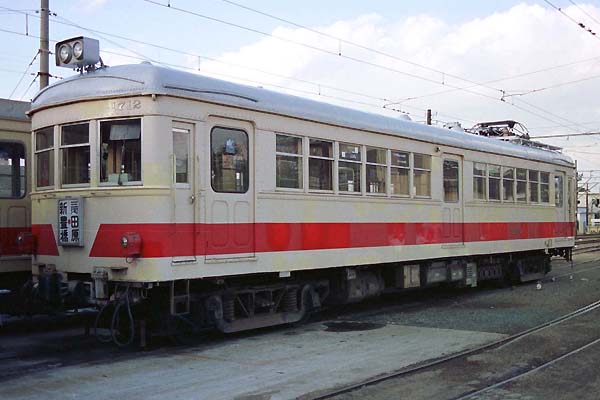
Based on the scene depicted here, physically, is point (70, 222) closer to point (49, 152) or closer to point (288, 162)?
point (49, 152)

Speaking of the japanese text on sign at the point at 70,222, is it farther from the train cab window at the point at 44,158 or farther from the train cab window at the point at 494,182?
the train cab window at the point at 494,182

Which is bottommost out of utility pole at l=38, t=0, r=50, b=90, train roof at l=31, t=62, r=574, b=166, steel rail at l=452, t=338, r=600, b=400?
steel rail at l=452, t=338, r=600, b=400

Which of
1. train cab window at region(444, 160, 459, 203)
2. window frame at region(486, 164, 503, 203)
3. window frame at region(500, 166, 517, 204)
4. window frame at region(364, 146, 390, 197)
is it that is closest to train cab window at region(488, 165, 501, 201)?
window frame at region(486, 164, 503, 203)

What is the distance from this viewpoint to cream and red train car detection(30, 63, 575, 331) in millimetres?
8758

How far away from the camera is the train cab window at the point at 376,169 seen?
12078 millimetres

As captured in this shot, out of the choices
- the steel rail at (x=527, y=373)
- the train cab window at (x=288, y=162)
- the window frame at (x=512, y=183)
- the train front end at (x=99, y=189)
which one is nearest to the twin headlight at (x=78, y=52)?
the train front end at (x=99, y=189)

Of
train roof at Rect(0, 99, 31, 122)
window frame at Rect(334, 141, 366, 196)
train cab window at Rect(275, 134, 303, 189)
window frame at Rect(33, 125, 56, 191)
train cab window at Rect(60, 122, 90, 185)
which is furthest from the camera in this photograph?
window frame at Rect(334, 141, 366, 196)

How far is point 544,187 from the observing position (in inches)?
743

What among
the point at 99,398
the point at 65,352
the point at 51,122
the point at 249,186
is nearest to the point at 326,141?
the point at 249,186

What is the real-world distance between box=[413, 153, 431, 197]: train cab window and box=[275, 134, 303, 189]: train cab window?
3491 millimetres

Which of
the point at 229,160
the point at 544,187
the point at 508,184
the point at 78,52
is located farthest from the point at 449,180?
the point at 78,52

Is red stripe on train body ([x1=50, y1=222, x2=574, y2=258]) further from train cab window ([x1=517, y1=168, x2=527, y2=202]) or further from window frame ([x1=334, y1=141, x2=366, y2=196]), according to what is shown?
train cab window ([x1=517, y1=168, x2=527, y2=202])

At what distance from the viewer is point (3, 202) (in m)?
10.8

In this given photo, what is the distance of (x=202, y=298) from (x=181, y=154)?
6.52 feet
